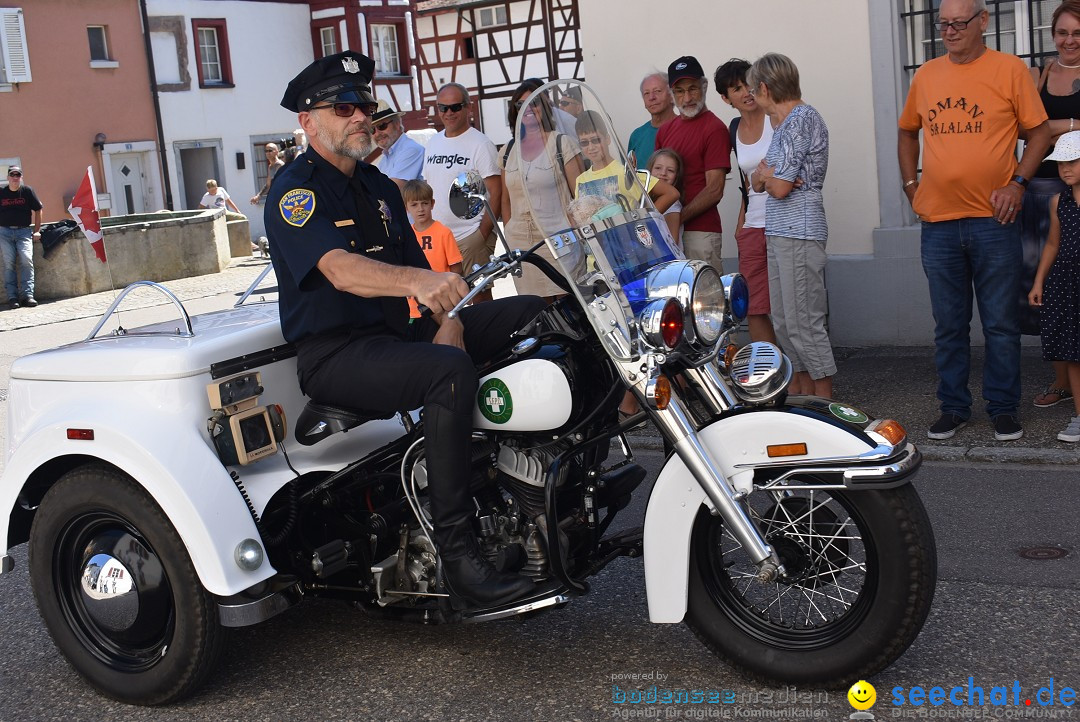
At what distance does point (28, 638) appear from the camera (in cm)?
464

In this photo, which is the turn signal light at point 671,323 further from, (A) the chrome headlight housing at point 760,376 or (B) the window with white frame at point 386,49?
(B) the window with white frame at point 386,49

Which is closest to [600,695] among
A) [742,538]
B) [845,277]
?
[742,538]

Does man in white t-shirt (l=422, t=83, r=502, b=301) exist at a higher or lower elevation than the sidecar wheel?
higher

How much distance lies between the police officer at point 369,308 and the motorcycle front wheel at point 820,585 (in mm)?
596

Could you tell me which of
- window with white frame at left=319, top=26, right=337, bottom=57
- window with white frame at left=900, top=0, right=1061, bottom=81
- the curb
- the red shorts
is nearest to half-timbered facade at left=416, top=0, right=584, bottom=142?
window with white frame at left=319, top=26, right=337, bottom=57

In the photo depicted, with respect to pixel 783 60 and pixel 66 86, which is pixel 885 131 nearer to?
pixel 783 60

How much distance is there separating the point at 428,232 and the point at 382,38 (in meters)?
32.7

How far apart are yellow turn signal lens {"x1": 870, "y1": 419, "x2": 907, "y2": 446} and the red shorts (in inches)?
141

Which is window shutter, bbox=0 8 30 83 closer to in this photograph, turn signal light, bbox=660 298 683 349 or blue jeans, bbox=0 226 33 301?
blue jeans, bbox=0 226 33 301

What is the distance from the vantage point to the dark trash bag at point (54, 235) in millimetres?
18188

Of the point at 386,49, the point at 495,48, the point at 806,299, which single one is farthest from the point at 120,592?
the point at 386,49

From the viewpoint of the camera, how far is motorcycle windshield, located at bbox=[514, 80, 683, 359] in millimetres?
3564

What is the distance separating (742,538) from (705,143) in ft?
14.3

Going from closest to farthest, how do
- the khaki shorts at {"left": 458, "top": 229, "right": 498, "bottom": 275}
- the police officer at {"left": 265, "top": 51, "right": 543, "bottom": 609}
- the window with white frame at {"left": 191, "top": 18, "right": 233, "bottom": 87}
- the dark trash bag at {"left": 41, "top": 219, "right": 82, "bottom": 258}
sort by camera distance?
the police officer at {"left": 265, "top": 51, "right": 543, "bottom": 609} → the khaki shorts at {"left": 458, "top": 229, "right": 498, "bottom": 275} → the dark trash bag at {"left": 41, "top": 219, "right": 82, "bottom": 258} → the window with white frame at {"left": 191, "top": 18, "right": 233, "bottom": 87}
